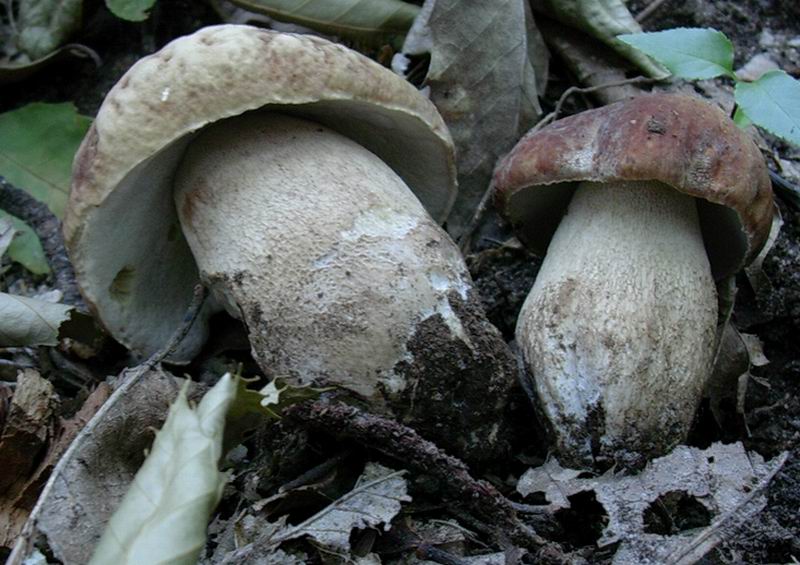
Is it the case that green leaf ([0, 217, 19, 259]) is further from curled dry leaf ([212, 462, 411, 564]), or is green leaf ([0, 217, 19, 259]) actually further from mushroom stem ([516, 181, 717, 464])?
mushroom stem ([516, 181, 717, 464])

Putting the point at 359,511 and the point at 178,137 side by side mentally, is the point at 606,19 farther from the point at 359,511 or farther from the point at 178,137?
the point at 359,511

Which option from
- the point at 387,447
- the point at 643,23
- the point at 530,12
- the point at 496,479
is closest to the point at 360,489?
the point at 387,447

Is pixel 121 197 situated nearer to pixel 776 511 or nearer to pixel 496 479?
pixel 496 479

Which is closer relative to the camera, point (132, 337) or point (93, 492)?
point (93, 492)

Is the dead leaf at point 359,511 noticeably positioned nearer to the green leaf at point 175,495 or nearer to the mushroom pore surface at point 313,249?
the mushroom pore surface at point 313,249

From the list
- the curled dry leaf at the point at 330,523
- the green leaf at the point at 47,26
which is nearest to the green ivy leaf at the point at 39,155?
the green leaf at the point at 47,26

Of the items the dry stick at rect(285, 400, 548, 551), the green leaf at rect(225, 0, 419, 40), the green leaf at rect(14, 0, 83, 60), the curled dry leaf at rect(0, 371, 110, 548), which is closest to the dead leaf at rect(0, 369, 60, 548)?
the curled dry leaf at rect(0, 371, 110, 548)

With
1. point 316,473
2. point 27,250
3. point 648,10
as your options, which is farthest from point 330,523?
point 648,10
